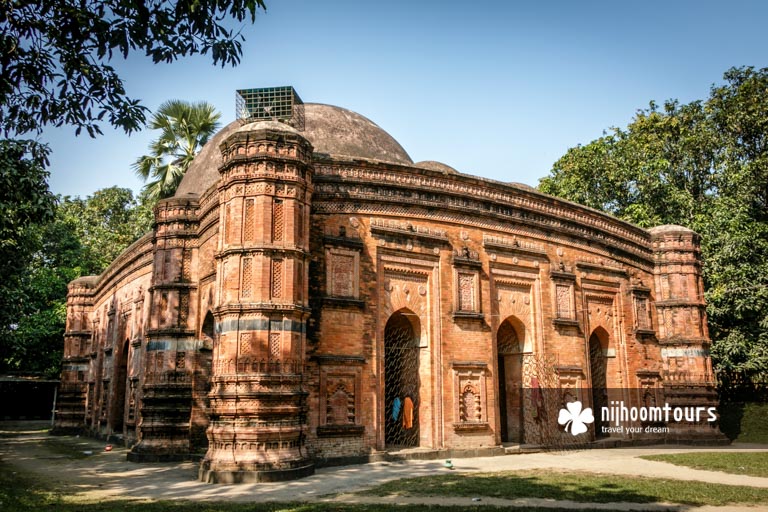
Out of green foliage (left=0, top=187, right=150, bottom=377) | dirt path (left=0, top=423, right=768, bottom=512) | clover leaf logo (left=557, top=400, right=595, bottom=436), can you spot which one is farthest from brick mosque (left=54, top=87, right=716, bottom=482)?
green foliage (left=0, top=187, right=150, bottom=377)

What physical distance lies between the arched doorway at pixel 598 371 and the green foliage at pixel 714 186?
15.7 ft

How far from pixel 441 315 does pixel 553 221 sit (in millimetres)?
4281

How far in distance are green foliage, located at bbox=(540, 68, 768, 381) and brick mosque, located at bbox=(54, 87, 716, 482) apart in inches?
93.6

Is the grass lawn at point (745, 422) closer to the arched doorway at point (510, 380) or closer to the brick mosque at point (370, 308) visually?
the brick mosque at point (370, 308)

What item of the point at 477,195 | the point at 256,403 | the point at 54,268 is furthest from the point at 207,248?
the point at 54,268

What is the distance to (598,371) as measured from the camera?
16578 mm

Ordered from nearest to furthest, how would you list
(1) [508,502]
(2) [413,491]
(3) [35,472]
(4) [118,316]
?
(1) [508,502]
(2) [413,491]
(3) [35,472]
(4) [118,316]

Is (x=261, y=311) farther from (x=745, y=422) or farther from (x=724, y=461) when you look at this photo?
(x=745, y=422)

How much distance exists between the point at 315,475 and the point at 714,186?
60.6 feet

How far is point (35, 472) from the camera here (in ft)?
39.2

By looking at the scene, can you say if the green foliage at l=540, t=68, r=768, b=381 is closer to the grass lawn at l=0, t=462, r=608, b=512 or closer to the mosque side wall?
the mosque side wall

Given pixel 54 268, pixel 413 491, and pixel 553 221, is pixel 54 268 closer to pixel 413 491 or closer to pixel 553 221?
pixel 553 221

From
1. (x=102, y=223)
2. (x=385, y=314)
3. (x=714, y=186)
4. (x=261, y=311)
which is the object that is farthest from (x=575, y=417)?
(x=102, y=223)

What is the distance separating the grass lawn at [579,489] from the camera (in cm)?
815
